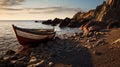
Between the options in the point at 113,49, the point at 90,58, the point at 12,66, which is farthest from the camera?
the point at 113,49

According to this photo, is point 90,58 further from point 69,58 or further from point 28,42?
point 28,42

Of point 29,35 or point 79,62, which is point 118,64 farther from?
point 29,35

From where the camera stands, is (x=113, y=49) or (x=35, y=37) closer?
(x=113, y=49)

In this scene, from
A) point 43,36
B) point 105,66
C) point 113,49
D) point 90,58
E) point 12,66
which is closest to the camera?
point 105,66

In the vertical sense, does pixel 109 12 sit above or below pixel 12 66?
above

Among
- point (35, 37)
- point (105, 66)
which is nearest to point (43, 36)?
point (35, 37)

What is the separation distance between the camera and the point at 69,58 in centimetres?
1426

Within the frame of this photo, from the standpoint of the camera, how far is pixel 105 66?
39.2ft

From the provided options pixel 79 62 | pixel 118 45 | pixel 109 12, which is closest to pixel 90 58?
pixel 79 62

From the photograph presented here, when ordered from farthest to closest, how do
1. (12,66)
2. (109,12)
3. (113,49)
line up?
(109,12)
(113,49)
(12,66)

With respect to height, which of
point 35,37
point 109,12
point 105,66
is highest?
Answer: point 109,12

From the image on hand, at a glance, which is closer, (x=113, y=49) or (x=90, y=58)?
(x=90, y=58)

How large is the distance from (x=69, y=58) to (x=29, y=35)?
23.7ft

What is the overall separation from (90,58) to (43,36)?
28.7 ft
